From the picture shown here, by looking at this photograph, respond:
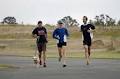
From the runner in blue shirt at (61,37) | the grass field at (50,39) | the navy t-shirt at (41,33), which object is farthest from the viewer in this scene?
the grass field at (50,39)

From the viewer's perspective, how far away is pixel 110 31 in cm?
7225

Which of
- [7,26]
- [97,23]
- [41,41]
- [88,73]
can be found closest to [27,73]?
[88,73]

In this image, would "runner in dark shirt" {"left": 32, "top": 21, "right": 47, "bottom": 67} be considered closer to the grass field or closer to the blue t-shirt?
the blue t-shirt

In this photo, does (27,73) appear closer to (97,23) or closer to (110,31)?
(110,31)

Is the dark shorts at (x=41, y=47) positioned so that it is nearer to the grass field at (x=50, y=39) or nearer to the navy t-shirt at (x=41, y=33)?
the navy t-shirt at (x=41, y=33)

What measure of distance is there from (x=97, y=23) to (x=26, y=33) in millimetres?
20666

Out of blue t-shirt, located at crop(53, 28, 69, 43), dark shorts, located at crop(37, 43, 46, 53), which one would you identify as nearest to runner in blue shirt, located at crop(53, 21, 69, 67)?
blue t-shirt, located at crop(53, 28, 69, 43)

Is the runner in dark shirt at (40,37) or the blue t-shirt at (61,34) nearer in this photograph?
the runner in dark shirt at (40,37)

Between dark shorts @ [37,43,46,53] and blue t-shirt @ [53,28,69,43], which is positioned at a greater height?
blue t-shirt @ [53,28,69,43]

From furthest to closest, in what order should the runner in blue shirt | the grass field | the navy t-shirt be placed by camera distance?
the grass field, the runner in blue shirt, the navy t-shirt

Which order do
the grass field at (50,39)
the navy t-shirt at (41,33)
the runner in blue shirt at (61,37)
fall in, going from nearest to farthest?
the navy t-shirt at (41,33) → the runner in blue shirt at (61,37) → the grass field at (50,39)

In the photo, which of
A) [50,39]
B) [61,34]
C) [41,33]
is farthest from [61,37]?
[50,39]

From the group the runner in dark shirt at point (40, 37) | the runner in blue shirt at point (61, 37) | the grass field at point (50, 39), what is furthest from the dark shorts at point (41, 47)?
the grass field at point (50, 39)

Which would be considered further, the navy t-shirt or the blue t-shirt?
the blue t-shirt
